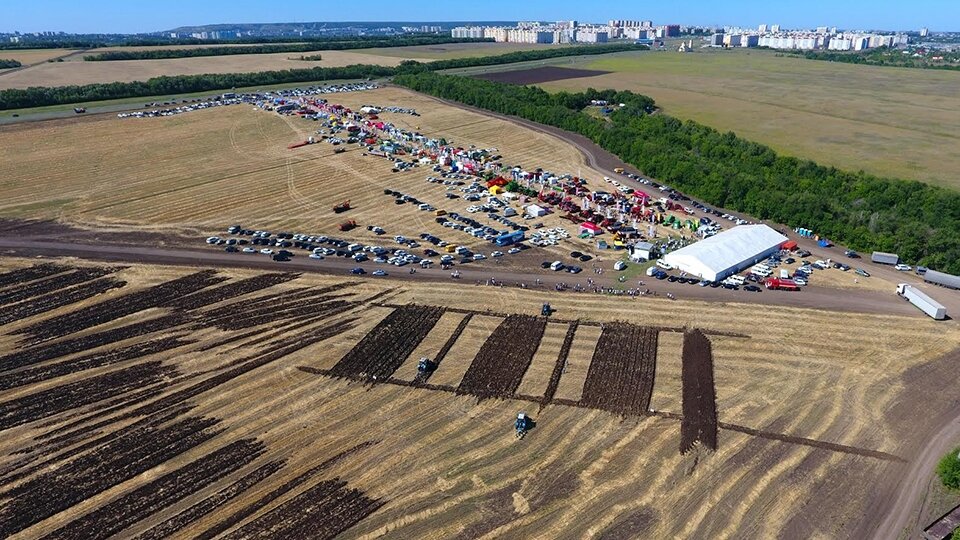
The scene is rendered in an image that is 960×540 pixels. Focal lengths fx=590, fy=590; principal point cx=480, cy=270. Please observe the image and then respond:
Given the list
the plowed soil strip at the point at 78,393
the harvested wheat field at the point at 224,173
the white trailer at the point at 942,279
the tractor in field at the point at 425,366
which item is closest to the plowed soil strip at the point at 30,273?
the harvested wheat field at the point at 224,173

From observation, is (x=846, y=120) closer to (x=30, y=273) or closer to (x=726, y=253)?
(x=726, y=253)

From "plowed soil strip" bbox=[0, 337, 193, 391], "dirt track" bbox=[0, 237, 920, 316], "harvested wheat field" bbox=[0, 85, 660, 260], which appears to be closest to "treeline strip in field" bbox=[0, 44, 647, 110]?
"harvested wheat field" bbox=[0, 85, 660, 260]

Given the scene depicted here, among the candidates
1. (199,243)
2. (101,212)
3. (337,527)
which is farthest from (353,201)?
(337,527)

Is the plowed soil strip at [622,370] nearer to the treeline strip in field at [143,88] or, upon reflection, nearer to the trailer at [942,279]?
the trailer at [942,279]

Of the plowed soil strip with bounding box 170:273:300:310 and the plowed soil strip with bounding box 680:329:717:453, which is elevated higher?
the plowed soil strip with bounding box 170:273:300:310

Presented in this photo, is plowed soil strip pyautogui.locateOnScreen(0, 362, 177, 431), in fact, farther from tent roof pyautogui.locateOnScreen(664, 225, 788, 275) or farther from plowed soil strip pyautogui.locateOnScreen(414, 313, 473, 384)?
tent roof pyautogui.locateOnScreen(664, 225, 788, 275)

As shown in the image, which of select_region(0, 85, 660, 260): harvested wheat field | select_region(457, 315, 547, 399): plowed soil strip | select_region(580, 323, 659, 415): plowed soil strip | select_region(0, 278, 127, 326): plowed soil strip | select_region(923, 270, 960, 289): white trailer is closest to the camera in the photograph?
select_region(580, 323, 659, 415): plowed soil strip
